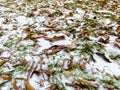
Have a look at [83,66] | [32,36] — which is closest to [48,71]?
[83,66]

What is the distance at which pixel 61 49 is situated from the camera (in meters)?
2.89

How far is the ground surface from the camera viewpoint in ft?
7.72

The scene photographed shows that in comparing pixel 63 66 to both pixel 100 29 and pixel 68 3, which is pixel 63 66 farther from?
pixel 68 3

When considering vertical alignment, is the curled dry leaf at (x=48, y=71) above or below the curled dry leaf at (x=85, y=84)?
above

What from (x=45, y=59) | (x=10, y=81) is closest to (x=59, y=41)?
(x=45, y=59)

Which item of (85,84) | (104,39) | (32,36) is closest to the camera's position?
(85,84)

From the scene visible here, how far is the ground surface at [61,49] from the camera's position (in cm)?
235

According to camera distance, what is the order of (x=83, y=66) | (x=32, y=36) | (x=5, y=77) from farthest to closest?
(x=32, y=36) < (x=83, y=66) < (x=5, y=77)

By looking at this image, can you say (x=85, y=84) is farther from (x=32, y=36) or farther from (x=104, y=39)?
(x=32, y=36)

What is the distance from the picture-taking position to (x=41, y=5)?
501cm

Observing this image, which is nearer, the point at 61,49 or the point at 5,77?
the point at 5,77

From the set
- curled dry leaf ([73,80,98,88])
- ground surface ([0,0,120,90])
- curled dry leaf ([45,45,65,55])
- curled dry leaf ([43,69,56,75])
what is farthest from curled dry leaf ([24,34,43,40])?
curled dry leaf ([73,80,98,88])

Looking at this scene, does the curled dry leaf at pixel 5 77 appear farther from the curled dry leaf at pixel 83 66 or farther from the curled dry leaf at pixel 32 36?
the curled dry leaf at pixel 32 36

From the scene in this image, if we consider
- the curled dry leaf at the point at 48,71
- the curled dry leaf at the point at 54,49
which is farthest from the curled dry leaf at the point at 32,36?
the curled dry leaf at the point at 48,71
